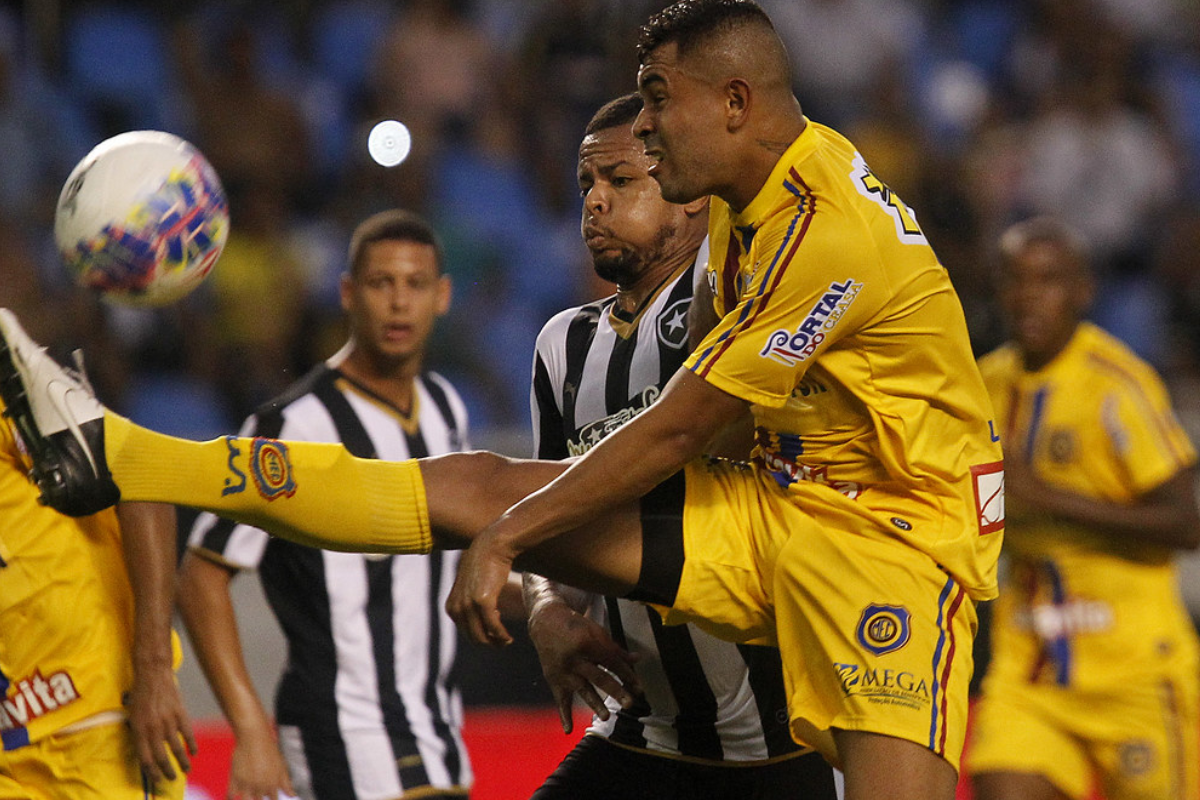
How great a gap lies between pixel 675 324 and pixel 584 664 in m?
0.83

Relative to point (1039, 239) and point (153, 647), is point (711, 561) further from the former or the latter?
point (1039, 239)

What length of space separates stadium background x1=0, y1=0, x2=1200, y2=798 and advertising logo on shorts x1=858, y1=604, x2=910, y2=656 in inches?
173

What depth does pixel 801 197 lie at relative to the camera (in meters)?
3.18

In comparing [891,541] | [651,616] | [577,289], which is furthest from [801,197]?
[577,289]

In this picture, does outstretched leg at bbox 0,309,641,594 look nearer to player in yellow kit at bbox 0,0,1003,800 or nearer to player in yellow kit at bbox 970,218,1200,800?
player in yellow kit at bbox 0,0,1003,800

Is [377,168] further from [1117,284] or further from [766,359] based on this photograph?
[766,359]

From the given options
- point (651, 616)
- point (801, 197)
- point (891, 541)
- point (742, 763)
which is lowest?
point (742, 763)

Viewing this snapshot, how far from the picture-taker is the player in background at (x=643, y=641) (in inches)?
146

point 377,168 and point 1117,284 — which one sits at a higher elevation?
point 377,168

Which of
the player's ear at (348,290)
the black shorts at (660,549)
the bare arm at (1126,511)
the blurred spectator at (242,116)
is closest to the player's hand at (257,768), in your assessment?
the player's ear at (348,290)

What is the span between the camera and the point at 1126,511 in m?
5.71

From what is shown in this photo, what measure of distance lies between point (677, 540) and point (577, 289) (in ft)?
17.3

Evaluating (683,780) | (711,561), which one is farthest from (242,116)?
(711,561)

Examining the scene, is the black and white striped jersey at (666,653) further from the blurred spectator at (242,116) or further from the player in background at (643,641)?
the blurred spectator at (242,116)
